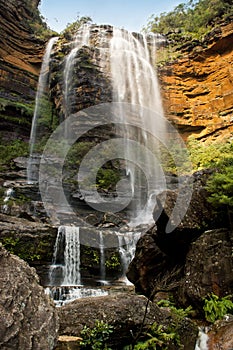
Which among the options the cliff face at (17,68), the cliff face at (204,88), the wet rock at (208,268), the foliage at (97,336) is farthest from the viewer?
the cliff face at (17,68)

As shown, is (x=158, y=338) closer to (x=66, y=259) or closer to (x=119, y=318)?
(x=119, y=318)

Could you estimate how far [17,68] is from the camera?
24625mm

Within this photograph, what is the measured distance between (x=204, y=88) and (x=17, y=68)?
632 inches

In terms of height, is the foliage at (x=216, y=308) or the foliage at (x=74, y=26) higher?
the foliage at (x=74, y=26)

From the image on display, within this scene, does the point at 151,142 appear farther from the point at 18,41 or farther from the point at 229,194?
the point at 229,194

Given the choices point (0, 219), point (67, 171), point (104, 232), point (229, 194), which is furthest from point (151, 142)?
point (229, 194)

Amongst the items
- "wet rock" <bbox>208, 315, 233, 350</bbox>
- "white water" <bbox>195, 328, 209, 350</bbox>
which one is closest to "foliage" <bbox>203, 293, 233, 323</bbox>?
"wet rock" <bbox>208, 315, 233, 350</bbox>

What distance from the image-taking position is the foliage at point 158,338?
140 inches

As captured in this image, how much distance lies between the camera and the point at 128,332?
3758 millimetres

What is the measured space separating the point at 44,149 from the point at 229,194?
17.6m

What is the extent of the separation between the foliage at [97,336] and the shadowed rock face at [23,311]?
1.09m

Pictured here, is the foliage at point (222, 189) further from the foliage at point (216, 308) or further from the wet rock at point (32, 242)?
the wet rock at point (32, 242)

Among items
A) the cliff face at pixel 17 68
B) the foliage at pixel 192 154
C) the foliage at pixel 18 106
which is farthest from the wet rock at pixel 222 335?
the foliage at pixel 18 106

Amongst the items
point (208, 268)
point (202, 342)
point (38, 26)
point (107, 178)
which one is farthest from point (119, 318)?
point (38, 26)
